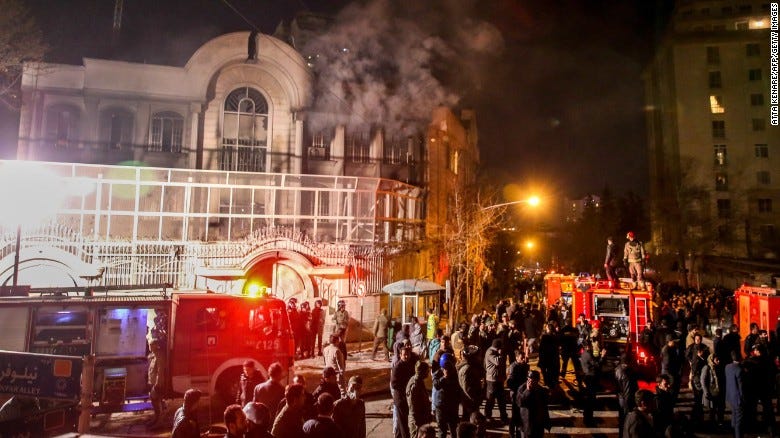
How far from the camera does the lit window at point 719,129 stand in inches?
2144

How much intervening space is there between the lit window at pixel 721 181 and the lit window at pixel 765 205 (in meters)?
3.51

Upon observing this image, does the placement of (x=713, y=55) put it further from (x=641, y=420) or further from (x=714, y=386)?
(x=641, y=420)

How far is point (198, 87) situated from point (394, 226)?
1210 cm

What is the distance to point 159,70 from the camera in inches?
975

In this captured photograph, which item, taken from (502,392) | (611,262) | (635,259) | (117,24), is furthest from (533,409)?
(117,24)

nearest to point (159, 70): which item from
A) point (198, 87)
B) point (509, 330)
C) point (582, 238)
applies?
point (198, 87)

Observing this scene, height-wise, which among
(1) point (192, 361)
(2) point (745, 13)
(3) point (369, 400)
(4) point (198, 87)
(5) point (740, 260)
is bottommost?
(3) point (369, 400)

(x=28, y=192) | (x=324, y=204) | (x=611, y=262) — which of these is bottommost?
(x=611, y=262)

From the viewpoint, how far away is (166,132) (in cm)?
2539

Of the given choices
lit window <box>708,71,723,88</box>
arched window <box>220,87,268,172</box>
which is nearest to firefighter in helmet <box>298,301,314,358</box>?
arched window <box>220,87,268,172</box>

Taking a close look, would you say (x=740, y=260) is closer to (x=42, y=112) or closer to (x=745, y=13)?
(x=745, y=13)

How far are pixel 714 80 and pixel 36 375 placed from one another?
216ft

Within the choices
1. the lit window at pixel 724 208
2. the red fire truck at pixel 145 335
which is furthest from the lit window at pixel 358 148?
the lit window at pixel 724 208

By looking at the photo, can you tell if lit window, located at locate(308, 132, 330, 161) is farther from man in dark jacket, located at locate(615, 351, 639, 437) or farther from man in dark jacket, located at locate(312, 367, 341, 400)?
man in dark jacket, located at locate(615, 351, 639, 437)
